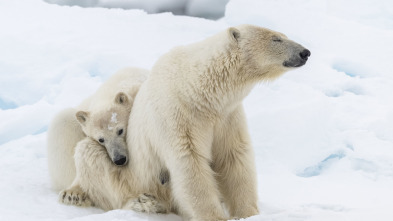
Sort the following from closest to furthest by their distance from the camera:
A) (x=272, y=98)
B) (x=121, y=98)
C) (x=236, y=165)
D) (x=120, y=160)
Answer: (x=236, y=165)
(x=120, y=160)
(x=121, y=98)
(x=272, y=98)

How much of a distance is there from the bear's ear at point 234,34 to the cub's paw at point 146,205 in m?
1.09

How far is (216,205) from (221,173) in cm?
30

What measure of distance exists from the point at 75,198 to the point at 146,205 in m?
0.53

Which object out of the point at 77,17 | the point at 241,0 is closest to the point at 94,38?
the point at 77,17

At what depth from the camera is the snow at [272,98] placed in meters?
3.93

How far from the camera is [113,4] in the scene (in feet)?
38.8

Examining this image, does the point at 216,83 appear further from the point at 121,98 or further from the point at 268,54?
the point at 121,98

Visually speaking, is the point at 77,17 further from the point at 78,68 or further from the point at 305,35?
the point at 305,35

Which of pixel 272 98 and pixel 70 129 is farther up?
pixel 70 129

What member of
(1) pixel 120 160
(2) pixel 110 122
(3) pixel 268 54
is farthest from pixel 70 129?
(3) pixel 268 54

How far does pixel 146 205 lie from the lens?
3084 mm

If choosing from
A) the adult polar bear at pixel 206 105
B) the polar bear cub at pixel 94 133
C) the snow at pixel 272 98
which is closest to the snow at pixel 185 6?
the snow at pixel 272 98

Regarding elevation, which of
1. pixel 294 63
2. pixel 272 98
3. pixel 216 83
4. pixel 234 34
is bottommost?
pixel 272 98

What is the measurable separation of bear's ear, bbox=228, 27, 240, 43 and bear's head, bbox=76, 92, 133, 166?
37.1 inches
